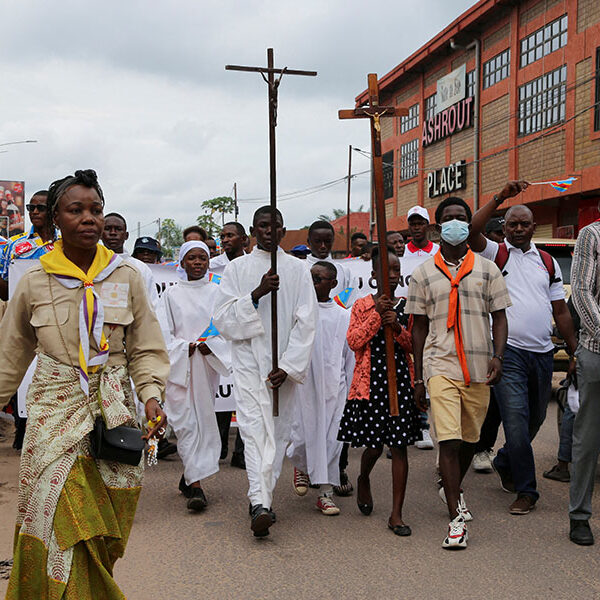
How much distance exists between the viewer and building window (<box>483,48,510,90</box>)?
2688 cm

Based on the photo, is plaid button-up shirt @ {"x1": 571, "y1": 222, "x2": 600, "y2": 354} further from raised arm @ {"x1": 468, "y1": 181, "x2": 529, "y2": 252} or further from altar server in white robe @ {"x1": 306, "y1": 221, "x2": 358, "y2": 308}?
altar server in white robe @ {"x1": 306, "y1": 221, "x2": 358, "y2": 308}

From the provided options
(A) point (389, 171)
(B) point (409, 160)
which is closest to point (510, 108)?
(B) point (409, 160)

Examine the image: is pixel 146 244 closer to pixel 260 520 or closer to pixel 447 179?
pixel 260 520

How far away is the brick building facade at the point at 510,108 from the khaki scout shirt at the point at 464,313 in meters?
17.7

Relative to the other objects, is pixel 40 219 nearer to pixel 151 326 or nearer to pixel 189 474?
pixel 189 474

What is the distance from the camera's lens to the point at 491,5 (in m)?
26.6

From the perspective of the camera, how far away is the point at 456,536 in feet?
16.2

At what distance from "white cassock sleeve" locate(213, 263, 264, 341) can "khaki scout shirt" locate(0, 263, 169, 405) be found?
6.59ft

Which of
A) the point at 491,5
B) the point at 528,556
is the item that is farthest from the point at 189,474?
the point at 491,5

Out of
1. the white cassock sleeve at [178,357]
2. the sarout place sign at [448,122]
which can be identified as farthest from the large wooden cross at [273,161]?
the sarout place sign at [448,122]

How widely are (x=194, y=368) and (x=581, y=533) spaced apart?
314 centimetres

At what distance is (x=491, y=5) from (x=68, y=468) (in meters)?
26.5

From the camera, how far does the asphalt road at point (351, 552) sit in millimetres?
4305

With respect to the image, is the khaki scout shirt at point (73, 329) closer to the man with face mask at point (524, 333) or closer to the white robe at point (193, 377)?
the white robe at point (193, 377)
